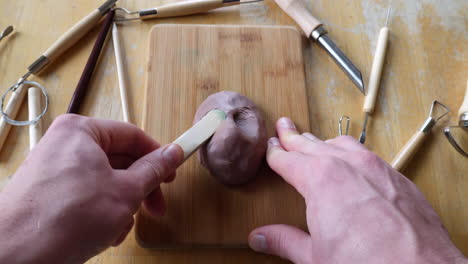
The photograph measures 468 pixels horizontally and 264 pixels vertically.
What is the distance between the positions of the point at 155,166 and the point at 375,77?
0.85 m

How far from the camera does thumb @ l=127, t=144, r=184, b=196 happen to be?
28.7 inches

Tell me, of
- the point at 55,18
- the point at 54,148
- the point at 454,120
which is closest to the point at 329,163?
the point at 54,148

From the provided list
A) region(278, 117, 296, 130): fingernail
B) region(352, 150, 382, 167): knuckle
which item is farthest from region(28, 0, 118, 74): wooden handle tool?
region(352, 150, 382, 167): knuckle

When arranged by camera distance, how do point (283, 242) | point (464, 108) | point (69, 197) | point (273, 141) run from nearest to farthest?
point (69, 197), point (283, 242), point (273, 141), point (464, 108)

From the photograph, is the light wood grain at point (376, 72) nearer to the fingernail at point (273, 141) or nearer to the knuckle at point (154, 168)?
the fingernail at point (273, 141)

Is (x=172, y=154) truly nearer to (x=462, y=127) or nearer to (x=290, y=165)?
(x=290, y=165)

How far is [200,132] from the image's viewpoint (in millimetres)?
904

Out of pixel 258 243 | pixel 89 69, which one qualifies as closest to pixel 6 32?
pixel 89 69

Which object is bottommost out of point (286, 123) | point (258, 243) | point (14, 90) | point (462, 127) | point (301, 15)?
point (258, 243)

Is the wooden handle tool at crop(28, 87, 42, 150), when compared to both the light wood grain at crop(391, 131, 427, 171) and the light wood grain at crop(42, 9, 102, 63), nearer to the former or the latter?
the light wood grain at crop(42, 9, 102, 63)

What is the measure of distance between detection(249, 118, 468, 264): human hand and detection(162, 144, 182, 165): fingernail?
27cm

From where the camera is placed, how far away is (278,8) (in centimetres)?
136

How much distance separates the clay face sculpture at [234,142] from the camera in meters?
0.92

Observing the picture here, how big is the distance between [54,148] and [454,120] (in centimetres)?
123
